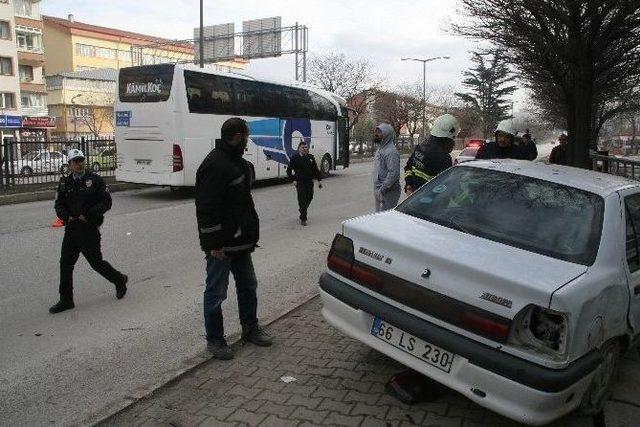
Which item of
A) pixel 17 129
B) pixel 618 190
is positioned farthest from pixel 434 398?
pixel 17 129

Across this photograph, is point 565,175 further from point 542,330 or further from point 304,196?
point 304,196

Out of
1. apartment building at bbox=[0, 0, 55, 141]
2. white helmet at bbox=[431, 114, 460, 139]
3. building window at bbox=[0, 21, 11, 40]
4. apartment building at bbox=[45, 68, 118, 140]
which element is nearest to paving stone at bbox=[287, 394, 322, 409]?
white helmet at bbox=[431, 114, 460, 139]

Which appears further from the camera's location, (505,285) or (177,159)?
(177,159)

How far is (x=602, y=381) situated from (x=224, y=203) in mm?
Answer: 2713

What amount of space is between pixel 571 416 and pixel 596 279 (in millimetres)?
1004

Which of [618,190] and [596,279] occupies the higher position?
[618,190]

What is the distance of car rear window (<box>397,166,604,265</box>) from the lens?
340 centimetres

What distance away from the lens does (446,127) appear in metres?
5.46

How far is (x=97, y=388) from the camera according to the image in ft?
12.2

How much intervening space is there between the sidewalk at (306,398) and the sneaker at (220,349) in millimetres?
51

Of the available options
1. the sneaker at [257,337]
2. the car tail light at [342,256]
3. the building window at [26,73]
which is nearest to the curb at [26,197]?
the sneaker at [257,337]

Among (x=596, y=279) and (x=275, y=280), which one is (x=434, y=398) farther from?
(x=275, y=280)

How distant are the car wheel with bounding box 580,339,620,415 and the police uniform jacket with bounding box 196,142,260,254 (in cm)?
246

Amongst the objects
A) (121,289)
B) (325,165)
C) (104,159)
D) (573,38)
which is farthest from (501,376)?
(325,165)
